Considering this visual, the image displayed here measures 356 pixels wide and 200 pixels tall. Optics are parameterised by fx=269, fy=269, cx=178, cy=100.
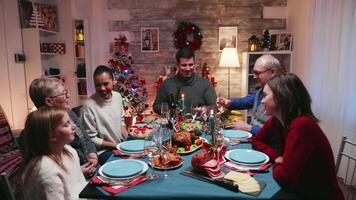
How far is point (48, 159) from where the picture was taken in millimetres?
1229

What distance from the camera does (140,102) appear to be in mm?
4293

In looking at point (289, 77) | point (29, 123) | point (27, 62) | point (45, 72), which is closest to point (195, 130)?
point (289, 77)

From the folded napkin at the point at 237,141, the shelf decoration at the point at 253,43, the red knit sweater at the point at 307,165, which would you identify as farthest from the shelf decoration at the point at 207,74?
the red knit sweater at the point at 307,165

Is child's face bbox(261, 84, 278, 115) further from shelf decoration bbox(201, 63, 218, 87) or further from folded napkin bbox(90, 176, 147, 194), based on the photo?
shelf decoration bbox(201, 63, 218, 87)

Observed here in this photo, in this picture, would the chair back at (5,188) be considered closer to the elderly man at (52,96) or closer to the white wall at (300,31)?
the elderly man at (52,96)

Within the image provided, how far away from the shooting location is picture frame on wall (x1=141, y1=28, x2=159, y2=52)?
14.7 ft

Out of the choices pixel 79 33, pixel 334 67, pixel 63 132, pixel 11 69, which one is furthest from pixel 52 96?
pixel 79 33

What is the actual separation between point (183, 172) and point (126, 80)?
3113mm

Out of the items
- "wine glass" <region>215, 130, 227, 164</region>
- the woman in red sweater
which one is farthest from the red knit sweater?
"wine glass" <region>215, 130, 227, 164</region>

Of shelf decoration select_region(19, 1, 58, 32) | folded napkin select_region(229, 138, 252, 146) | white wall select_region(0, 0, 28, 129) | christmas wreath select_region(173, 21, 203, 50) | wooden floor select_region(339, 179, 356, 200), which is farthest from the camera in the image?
christmas wreath select_region(173, 21, 203, 50)

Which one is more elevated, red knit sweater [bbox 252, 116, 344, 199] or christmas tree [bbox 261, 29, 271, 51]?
christmas tree [bbox 261, 29, 271, 51]

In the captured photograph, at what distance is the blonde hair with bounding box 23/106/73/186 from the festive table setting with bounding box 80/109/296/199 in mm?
254

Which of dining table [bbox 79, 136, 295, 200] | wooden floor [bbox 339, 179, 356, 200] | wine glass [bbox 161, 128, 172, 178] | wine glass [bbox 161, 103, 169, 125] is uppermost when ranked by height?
wine glass [bbox 161, 103, 169, 125]

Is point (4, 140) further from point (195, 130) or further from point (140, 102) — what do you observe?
point (195, 130)
